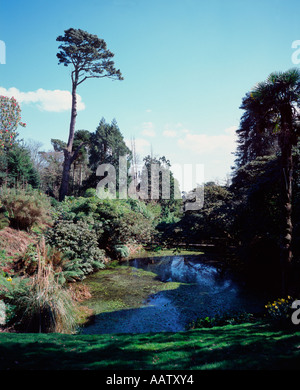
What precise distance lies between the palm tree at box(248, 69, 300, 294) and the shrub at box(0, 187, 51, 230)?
10045mm

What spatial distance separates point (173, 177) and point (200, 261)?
1412cm

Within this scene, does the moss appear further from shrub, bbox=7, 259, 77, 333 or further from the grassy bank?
the grassy bank

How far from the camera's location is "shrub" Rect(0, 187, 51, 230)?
1045 centimetres

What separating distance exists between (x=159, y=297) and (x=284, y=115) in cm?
735

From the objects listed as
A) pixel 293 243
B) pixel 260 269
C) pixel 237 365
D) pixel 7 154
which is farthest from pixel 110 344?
pixel 7 154

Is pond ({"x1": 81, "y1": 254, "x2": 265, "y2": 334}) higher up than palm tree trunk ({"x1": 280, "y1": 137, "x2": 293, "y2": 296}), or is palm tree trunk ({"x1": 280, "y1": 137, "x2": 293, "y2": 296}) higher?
palm tree trunk ({"x1": 280, "y1": 137, "x2": 293, "y2": 296})

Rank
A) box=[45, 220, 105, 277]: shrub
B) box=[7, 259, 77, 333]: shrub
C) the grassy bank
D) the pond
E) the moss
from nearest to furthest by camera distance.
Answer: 1. the grassy bank
2. box=[7, 259, 77, 333]: shrub
3. the pond
4. the moss
5. box=[45, 220, 105, 277]: shrub

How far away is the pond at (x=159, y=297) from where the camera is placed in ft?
20.8

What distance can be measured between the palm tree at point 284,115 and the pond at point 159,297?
245cm

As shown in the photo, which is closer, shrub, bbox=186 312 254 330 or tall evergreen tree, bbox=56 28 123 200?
shrub, bbox=186 312 254 330

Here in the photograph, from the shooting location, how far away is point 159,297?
8.17m

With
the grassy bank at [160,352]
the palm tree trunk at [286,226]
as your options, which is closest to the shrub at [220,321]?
the palm tree trunk at [286,226]

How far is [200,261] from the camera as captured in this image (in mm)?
13312

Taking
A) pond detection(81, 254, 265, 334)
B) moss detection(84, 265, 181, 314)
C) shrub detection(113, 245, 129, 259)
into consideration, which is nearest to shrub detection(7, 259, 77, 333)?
pond detection(81, 254, 265, 334)
